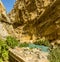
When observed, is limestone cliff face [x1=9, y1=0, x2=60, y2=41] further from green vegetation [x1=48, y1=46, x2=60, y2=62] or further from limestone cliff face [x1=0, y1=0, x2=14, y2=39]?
green vegetation [x1=48, y1=46, x2=60, y2=62]

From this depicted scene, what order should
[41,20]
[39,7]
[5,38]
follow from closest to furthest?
[5,38] < [41,20] < [39,7]

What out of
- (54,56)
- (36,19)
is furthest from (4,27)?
(36,19)

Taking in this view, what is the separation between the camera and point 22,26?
39.7 metres

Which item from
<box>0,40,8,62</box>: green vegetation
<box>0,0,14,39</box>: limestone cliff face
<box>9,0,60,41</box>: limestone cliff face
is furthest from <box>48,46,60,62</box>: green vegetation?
<box>9,0,60,41</box>: limestone cliff face

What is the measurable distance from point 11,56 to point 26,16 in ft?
77.0

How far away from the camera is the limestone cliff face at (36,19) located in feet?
93.7

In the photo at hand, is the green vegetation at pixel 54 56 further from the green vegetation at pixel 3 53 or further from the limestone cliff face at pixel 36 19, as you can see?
the limestone cliff face at pixel 36 19

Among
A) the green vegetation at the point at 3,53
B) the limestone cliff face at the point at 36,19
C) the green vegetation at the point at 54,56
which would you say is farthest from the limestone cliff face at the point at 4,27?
the limestone cliff face at the point at 36,19

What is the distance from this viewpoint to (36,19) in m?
35.7

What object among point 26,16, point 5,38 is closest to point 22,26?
point 26,16

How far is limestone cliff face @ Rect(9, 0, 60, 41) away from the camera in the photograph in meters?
28.6

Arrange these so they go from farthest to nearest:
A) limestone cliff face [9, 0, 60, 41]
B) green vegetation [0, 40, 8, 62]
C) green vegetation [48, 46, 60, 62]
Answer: limestone cliff face [9, 0, 60, 41], green vegetation [48, 46, 60, 62], green vegetation [0, 40, 8, 62]

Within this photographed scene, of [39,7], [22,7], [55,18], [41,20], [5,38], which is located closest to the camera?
[5,38]

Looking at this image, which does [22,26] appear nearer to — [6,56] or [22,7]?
[22,7]
